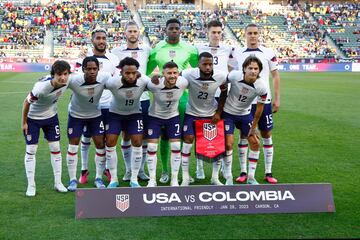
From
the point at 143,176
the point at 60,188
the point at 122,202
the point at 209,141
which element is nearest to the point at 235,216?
the point at 122,202

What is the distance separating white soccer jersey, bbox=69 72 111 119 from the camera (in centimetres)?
690

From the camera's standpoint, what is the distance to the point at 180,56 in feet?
25.5

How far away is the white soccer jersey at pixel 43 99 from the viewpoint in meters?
6.57

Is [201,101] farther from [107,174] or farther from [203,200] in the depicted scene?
[107,174]

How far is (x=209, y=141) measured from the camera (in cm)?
707

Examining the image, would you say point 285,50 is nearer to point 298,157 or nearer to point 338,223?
point 298,157

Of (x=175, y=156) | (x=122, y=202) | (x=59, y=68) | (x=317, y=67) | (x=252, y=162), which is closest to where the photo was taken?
(x=122, y=202)

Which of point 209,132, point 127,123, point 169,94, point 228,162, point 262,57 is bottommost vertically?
point 228,162

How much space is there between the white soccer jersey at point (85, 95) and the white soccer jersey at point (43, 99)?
18 centimetres

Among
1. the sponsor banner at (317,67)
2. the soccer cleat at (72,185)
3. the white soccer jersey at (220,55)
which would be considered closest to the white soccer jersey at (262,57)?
the white soccer jersey at (220,55)

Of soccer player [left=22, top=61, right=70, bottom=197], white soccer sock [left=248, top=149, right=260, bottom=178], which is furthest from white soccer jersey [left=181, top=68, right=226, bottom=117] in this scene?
soccer player [left=22, top=61, right=70, bottom=197]

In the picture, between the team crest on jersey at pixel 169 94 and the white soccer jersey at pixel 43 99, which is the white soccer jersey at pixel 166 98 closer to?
the team crest on jersey at pixel 169 94

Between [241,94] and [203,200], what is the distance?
1.99 meters

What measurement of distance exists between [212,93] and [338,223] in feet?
8.33
